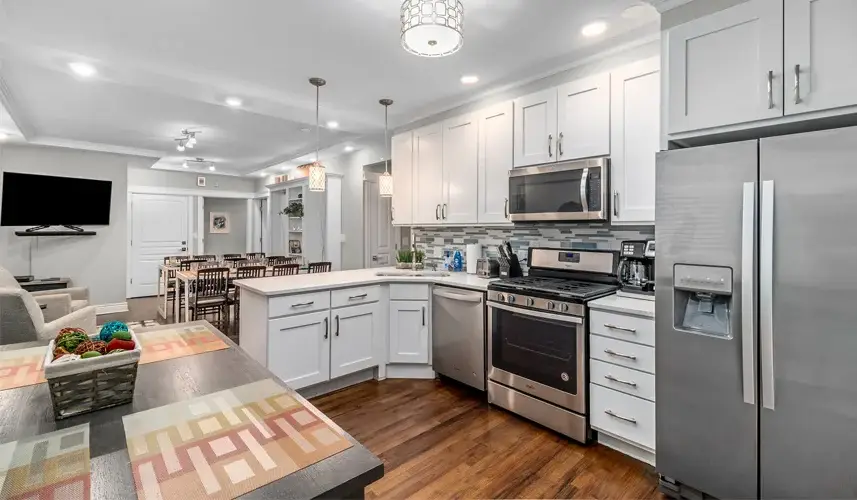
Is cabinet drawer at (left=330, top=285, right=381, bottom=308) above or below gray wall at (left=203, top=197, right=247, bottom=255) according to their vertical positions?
below

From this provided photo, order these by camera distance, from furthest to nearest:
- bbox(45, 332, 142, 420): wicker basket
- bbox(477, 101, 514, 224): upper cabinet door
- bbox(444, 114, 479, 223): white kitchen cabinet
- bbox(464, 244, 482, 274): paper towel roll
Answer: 1. bbox(464, 244, 482, 274): paper towel roll
2. bbox(444, 114, 479, 223): white kitchen cabinet
3. bbox(477, 101, 514, 224): upper cabinet door
4. bbox(45, 332, 142, 420): wicker basket

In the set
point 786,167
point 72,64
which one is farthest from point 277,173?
point 786,167

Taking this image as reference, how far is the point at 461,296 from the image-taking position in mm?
3070

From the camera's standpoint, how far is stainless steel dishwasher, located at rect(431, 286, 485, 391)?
2.96 metres

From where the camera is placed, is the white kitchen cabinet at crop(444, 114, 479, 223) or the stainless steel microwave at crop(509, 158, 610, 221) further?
the white kitchen cabinet at crop(444, 114, 479, 223)

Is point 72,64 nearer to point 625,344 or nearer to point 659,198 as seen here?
point 659,198

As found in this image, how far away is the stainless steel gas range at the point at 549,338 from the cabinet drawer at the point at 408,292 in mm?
690

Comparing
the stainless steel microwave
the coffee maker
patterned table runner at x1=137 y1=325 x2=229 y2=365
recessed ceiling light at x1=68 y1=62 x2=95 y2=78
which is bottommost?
patterned table runner at x1=137 y1=325 x2=229 y2=365

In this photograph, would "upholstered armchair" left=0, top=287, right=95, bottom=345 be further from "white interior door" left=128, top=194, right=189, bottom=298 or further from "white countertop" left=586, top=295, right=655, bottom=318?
"white interior door" left=128, top=194, right=189, bottom=298

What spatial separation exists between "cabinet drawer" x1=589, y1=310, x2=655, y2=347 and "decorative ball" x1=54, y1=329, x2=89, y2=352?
2.26 m

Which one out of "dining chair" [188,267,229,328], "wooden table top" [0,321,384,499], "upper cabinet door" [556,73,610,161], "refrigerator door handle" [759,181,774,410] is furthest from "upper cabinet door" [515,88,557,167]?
"dining chair" [188,267,229,328]

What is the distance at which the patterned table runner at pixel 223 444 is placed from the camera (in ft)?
2.34

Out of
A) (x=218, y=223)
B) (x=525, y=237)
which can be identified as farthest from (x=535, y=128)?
(x=218, y=223)

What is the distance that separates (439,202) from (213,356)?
106 inches
